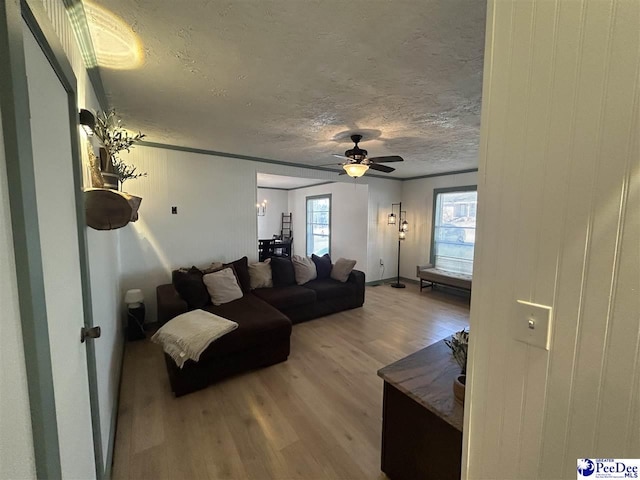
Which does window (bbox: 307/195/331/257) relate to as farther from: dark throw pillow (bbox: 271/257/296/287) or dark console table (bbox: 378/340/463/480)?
dark console table (bbox: 378/340/463/480)

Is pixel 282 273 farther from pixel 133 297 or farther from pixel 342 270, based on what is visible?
pixel 133 297

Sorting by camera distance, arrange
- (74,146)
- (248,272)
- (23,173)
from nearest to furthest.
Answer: (23,173), (74,146), (248,272)

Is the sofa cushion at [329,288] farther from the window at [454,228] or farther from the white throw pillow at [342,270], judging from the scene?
the window at [454,228]

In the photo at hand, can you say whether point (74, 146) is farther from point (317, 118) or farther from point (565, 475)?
point (565, 475)

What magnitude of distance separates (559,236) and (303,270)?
3.69 m

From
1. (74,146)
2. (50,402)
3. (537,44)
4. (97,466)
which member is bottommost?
(97,466)

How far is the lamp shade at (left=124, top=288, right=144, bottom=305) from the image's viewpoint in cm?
315

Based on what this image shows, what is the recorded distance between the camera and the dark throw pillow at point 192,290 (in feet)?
10.2

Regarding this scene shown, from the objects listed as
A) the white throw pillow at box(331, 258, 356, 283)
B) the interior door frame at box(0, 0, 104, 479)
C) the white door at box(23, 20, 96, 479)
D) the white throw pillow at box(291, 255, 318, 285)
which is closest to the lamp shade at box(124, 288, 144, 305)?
the white throw pillow at box(291, 255, 318, 285)

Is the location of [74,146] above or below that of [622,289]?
above

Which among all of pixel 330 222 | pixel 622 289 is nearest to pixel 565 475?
pixel 622 289

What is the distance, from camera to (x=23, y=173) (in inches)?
24.6

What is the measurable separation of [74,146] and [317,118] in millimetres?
1851

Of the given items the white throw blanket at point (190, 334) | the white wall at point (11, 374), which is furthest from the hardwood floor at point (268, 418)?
the white wall at point (11, 374)
